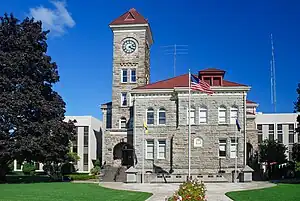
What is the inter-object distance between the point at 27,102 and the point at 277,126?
4087 centimetres

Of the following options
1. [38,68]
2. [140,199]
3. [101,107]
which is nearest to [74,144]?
[101,107]

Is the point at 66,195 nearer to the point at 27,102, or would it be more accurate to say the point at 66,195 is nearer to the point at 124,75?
the point at 27,102

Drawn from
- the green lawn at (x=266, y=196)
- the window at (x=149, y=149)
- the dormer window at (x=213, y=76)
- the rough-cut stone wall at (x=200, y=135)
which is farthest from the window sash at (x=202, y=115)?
the green lawn at (x=266, y=196)

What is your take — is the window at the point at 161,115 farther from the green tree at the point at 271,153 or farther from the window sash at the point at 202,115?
the green tree at the point at 271,153

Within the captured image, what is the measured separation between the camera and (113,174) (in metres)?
45.8

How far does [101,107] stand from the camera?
5569cm

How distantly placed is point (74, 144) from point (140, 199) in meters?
43.0

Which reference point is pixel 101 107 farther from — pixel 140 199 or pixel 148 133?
pixel 140 199

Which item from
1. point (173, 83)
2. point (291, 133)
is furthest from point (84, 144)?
point (291, 133)

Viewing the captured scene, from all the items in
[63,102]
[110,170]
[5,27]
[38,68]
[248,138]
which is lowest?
[110,170]

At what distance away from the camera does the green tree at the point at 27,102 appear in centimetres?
3847

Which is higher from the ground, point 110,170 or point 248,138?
point 248,138

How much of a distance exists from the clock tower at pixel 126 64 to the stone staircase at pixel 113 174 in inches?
246

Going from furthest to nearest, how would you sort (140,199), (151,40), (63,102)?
(151,40) → (63,102) → (140,199)
